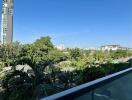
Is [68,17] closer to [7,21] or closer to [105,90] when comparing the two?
[7,21]

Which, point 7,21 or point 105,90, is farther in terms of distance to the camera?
point 7,21

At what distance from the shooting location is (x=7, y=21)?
2200 inches

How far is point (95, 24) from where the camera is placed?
Answer: 1745 inches

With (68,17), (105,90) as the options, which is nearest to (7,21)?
(68,17)

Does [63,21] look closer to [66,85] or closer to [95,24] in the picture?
[95,24]

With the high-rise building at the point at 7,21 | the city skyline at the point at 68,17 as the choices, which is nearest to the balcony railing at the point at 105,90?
the city skyline at the point at 68,17

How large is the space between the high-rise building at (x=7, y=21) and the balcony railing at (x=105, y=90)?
1874 inches

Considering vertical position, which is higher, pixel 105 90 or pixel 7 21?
pixel 7 21

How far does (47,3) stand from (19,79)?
101 feet

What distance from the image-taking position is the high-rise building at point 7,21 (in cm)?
5126

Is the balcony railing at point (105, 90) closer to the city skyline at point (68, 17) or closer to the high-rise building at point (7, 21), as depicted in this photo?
the city skyline at point (68, 17)

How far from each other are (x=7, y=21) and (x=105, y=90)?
5543 centimetres

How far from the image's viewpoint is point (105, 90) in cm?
225

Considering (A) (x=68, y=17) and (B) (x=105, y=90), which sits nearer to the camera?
(B) (x=105, y=90)
